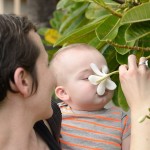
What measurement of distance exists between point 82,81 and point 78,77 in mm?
23

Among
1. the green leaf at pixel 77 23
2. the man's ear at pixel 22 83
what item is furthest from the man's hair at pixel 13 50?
the green leaf at pixel 77 23

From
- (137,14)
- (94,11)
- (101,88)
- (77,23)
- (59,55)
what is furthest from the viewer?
(77,23)

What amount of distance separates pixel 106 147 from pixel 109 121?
111 millimetres

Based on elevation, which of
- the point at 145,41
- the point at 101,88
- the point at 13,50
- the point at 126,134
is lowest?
the point at 126,134

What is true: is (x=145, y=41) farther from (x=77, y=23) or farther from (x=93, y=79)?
(x=77, y=23)

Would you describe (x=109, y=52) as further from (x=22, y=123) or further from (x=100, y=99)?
(x=22, y=123)

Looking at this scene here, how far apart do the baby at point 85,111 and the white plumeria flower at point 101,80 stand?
2.2 inches

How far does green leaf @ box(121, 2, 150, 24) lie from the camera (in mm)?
1886

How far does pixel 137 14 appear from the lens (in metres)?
1.90

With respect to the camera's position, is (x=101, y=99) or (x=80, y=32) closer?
(x=101, y=99)

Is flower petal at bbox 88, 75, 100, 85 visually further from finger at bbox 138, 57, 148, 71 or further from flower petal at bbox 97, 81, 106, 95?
finger at bbox 138, 57, 148, 71

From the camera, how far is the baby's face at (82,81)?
2102 mm

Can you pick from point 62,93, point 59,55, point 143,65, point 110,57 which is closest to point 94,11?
point 110,57

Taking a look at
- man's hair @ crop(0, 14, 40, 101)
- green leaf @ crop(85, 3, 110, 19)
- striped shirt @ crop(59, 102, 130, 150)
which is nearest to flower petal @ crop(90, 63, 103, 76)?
striped shirt @ crop(59, 102, 130, 150)
